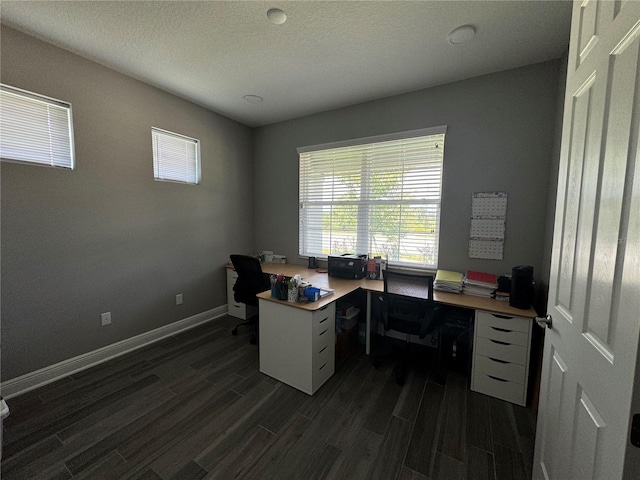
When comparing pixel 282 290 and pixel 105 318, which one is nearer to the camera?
pixel 282 290

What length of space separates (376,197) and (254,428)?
8.19 ft

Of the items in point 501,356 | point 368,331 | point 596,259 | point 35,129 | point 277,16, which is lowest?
point 368,331

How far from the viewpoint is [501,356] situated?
6.52 ft

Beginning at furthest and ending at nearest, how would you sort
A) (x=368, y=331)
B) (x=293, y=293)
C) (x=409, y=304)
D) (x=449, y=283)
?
(x=368, y=331) → (x=449, y=283) → (x=409, y=304) → (x=293, y=293)

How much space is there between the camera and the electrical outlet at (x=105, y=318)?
245 centimetres

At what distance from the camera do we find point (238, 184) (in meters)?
3.81

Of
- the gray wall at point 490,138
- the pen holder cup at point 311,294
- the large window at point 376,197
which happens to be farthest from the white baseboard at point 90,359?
the gray wall at point 490,138

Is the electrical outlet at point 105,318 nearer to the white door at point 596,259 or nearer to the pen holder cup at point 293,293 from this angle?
the pen holder cup at point 293,293

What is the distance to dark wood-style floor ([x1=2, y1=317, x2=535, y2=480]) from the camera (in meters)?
1.45

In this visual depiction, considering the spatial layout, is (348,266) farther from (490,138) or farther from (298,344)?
(490,138)

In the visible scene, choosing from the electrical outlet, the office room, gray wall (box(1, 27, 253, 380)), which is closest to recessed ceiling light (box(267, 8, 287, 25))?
the office room

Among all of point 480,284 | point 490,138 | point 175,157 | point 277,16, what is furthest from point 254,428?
point 490,138

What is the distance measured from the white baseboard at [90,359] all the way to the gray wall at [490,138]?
3126 millimetres

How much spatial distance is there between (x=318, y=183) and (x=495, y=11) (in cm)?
227
